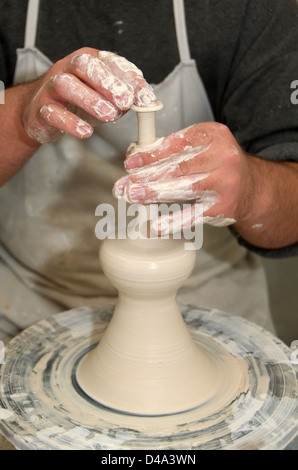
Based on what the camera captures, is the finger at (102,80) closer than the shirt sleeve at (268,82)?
Yes

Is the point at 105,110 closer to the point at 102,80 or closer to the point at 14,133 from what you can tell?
the point at 102,80

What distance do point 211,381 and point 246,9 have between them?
0.85m

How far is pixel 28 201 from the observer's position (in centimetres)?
158

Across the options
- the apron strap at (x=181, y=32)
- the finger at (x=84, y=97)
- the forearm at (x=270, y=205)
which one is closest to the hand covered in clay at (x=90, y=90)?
the finger at (x=84, y=97)

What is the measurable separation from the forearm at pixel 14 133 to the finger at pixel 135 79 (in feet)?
1.14

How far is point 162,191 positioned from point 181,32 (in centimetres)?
63

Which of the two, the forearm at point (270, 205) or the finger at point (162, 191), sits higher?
the finger at point (162, 191)

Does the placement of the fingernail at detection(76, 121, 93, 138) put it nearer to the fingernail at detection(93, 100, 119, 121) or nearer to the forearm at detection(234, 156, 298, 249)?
the fingernail at detection(93, 100, 119, 121)

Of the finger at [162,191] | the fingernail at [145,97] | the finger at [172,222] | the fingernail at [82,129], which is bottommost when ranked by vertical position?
the finger at [172,222]

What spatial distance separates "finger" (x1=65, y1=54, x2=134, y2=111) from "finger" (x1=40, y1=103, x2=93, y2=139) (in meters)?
0.06

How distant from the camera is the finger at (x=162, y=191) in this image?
3.28 ft

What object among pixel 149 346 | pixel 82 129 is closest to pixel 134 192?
pixel 82 129

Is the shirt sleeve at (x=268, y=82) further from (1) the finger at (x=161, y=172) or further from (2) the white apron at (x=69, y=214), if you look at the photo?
(1) the finger at (x=161, y=172)

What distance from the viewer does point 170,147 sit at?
41.4 inches
